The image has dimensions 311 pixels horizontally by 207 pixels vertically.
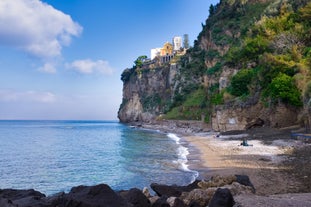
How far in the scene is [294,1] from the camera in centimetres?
5431

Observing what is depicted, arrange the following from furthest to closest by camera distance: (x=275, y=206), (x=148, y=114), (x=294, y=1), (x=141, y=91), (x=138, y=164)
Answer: (x=141, y=91) < (x=148, y=114) < (x=294, y=1) < (x=138, y=164) < (x=275, y=206)

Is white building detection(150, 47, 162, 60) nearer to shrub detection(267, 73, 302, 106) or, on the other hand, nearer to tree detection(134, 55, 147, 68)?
tree detection(134, 55, 147, 68)

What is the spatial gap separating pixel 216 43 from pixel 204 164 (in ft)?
192

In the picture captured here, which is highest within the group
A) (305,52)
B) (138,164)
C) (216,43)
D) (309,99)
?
(216,43)

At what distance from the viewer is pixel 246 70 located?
4891 centimetres

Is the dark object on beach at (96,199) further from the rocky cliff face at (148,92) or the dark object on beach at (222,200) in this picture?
the rocky cliff face at (148,92)

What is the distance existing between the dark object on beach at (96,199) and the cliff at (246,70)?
2385 cm

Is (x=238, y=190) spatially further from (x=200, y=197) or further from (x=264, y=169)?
(x=264, y=169)

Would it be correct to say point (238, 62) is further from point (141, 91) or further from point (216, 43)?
point (141, 91)

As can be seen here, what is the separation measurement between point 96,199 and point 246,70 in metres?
44.3

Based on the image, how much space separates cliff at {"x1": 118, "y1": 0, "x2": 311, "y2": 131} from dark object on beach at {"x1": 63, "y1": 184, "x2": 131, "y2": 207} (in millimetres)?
23855

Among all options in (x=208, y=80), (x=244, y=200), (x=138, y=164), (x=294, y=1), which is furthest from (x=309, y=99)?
(x=208, y=80)

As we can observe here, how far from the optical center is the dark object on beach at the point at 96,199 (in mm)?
7730

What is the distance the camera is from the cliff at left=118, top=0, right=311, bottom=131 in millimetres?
35994
